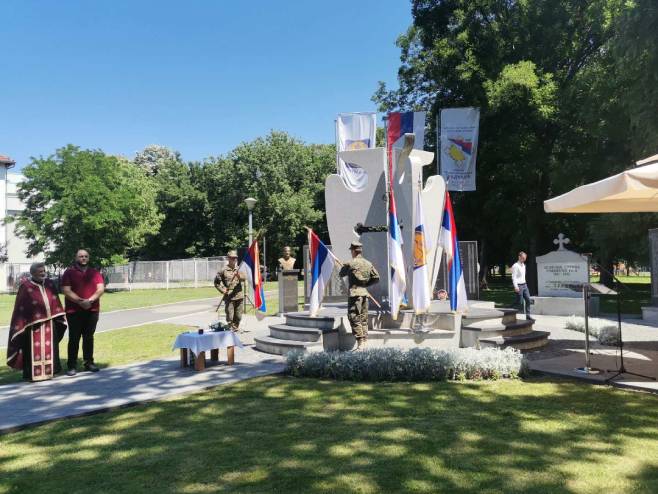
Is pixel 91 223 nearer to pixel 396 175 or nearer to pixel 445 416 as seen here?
pixel 396 175

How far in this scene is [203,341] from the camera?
864 cm

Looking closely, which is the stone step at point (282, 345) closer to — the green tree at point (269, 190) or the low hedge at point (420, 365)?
the low hedge at point (420, 365)

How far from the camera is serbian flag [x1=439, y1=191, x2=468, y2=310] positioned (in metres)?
9.60

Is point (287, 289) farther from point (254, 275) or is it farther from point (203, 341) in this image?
point (203, 341)

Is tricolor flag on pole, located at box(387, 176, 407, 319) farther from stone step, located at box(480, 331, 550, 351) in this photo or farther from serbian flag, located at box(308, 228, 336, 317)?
stone step, located at box(480, 331, 550, 351)

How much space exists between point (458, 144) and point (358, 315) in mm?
15389

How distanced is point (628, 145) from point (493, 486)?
2098 centimetres

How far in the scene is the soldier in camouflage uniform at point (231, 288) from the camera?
1171 centimetres

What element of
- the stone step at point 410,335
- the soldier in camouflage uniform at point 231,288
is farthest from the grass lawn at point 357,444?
the soldier in camouflage uniform at point 231,288

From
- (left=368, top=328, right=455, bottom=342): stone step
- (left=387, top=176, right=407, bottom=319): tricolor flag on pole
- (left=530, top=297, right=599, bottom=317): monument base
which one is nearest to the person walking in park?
(left=368, top=328, right=455, bottom=342): stone step

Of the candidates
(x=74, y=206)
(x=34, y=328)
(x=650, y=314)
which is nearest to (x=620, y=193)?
(x=34, y=328)

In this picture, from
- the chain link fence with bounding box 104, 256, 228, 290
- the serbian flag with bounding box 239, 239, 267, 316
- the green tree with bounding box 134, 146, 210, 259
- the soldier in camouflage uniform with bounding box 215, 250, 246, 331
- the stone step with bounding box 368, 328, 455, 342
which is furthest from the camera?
the green tree with bounding box 134, 146, 210, 259

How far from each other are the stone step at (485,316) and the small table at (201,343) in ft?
14.9

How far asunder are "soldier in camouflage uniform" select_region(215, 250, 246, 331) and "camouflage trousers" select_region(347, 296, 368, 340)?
3.57 meters
